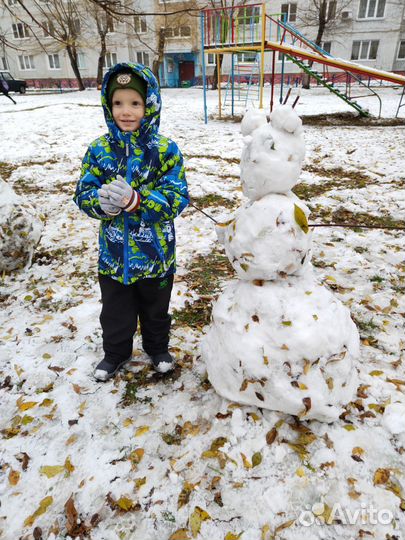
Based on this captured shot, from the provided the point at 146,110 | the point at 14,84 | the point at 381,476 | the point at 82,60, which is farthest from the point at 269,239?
the point at 82,60

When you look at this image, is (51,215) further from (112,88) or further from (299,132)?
(299,132)

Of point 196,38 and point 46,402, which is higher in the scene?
point 196,38

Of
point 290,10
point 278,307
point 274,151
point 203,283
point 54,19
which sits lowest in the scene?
point 203,283

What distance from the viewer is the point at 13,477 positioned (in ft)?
5.94

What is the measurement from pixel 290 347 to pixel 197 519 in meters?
0.91

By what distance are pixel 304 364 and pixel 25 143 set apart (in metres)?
9.21

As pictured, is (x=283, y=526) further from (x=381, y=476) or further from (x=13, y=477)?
(x=13, y=477)

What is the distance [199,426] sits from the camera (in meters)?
2.04

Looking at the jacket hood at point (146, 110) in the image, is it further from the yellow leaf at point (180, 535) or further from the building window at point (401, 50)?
the building window at point (401, 50)

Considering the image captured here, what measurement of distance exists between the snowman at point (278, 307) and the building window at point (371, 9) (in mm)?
31472

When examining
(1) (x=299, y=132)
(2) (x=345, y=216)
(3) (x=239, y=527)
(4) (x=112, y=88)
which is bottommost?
(3) (x=239, y=527)

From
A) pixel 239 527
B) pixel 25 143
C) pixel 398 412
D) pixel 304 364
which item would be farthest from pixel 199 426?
pixel 25 143

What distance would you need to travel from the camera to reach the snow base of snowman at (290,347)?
1.81m

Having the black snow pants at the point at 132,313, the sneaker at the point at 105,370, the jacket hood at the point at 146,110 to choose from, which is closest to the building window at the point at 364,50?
the jacket hood at the point at 146,110
